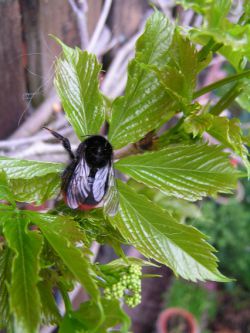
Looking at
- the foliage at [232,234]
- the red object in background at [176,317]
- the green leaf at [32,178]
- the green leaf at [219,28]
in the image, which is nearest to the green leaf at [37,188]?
the green leaf at [32,178]

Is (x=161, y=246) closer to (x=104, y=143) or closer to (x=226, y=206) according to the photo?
(x=104, y=143)

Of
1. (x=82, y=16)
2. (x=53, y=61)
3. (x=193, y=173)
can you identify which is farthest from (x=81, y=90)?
(x=82, y=16)

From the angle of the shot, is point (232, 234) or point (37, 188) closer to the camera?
point (37, 188)

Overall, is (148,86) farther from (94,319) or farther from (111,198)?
(94,319)

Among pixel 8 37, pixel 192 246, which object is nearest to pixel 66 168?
pixel 192 246

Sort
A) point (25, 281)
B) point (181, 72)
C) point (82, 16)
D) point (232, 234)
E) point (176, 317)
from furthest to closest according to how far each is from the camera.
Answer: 1. point (232, 234)
2. point (176, 317)
3. point (82, 16)
4. point (181, 72)
5. point (25, 281)
